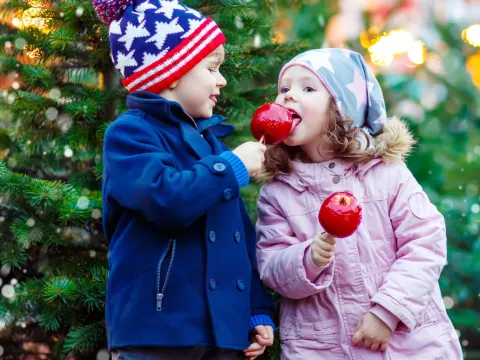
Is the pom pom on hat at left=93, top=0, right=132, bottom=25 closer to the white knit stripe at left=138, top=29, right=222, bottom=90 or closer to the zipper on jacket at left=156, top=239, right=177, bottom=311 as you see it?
the white knit stripe at left=138, top=29, right=222, bottom=90

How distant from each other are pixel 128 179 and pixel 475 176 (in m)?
2.83

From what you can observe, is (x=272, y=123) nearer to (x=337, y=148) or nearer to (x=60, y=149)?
(x=337, y=148)

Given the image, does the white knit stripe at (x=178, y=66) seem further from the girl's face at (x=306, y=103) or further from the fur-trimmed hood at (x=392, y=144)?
the fur-trimmed hood at (x=392, y=144)

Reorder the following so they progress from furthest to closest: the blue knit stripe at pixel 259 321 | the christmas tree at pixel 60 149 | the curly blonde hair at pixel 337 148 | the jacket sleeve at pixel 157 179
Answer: the christmas tree at pixel 60 149 → the curly blonde hair at pixel 337 148 → the blue knit stripe at pixel 259 321 → the jacket sleeve at pixel 157 179

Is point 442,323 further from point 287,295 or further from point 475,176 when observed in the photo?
point 475,176

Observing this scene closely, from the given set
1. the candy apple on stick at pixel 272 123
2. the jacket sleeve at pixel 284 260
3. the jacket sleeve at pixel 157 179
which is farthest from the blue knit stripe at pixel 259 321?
the candy apple on stick at pixel 272 123

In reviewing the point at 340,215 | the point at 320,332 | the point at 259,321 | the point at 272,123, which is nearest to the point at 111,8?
the point at 272,123

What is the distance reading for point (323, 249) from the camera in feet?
6.75

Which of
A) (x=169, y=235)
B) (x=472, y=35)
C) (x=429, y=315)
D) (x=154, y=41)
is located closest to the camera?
(x=169, y=235)

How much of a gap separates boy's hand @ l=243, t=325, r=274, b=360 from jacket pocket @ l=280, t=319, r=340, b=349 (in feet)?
0.32

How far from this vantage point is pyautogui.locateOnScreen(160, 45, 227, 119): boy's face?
217 cm

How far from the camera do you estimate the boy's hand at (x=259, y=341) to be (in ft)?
7.15

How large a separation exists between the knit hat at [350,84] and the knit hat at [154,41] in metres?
0.42

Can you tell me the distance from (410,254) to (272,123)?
0.65 metres
